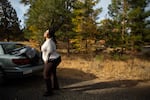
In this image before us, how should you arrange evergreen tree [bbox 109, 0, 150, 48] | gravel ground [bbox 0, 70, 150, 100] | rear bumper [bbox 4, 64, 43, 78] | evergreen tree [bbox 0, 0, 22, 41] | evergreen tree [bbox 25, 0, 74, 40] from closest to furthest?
1. gravel ground [bbox 0, 70, 150, 100]
2. rear bumper [bbox 4, 64, 43, 78]
3. evergreen tree [bbox 25, 0, 74, 40]
4. evergreen tree [bbox 109, 0, 150, 48]
5. evergreen tree [bbox 0, 0, 22, 41]

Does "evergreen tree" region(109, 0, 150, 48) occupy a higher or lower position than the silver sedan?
higher

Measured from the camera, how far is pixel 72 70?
12141 mm

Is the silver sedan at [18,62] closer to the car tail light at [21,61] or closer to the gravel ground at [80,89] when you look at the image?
the car tail light at [21,61]

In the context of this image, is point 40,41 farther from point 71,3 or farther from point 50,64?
point 50,64

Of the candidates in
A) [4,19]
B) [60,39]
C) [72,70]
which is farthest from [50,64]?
[4,19]

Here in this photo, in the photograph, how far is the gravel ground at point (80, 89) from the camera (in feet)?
24.9

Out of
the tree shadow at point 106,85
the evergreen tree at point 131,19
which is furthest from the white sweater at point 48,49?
the evergreen tree at point 131,19

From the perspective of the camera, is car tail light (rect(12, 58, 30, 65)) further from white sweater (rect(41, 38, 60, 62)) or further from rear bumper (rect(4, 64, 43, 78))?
white sweater (rect(41, 38, 60, 62))

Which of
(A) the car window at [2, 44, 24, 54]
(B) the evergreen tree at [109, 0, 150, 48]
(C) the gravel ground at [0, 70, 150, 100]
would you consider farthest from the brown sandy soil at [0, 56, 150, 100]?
(B) the evergreen tree at [109, 0, 150, 48]

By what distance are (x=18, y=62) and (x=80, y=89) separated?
2.26 m

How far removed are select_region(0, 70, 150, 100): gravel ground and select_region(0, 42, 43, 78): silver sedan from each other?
1.64ft

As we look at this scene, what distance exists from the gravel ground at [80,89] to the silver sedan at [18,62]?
0.50 meters

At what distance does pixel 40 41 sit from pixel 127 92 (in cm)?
1304

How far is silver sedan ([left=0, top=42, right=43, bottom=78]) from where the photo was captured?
28.3 ft
